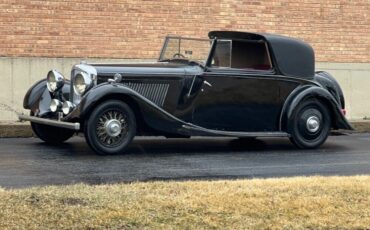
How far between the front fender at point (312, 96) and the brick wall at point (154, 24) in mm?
4085

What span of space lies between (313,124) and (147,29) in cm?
454

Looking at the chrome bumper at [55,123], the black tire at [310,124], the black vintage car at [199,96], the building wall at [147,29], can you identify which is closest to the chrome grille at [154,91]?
the black vintage car at [199,96]

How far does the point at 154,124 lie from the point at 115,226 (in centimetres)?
398

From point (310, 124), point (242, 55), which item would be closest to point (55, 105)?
point (242, 55)

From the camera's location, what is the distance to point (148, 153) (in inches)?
351

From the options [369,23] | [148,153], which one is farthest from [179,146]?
[369,23]

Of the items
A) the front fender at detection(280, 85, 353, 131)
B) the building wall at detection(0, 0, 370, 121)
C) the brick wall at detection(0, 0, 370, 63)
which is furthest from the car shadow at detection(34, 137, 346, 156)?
the brick wall at detection(0, 0, 370, 63)

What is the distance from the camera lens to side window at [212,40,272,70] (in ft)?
30.5

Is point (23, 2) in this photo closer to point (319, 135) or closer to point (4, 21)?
point (4, 21)

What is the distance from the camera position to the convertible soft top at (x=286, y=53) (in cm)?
952

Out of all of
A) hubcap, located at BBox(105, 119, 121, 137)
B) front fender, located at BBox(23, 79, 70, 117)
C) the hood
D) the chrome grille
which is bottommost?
hubcap, located at BBox(105, 119, 121, 137)

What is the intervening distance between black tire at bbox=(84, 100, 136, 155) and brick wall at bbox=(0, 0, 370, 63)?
4.26 metres

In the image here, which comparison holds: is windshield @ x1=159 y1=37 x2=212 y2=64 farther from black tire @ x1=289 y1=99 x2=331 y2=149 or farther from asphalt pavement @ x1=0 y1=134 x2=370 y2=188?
black tire @ x1=289 y1=99 x2=331 y2=149

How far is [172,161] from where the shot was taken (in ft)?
27.1
